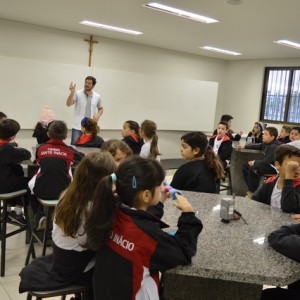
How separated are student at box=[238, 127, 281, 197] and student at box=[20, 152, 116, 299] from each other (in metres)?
3.07

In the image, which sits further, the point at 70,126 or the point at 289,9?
the point at 70,126

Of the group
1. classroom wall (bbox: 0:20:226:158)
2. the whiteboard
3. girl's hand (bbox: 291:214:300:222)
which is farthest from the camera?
classroom wall (bbox: 0:20:226:158)

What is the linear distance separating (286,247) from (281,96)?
7.72 m

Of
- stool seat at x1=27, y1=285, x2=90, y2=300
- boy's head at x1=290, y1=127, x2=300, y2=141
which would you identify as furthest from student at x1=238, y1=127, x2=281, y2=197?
stool seat at x1=27, y1=285, x2=90, y2=300

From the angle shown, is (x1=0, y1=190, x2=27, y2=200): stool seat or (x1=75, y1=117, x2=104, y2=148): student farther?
(x1=75, y1=117, x2=104, y2=148): student

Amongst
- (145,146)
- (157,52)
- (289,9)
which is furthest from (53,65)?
(289,9)

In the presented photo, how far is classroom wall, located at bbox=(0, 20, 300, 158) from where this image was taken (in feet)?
20.1

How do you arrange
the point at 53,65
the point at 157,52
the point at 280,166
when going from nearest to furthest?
the point at 280,166 → the point at 53,65 → the point at 157,52

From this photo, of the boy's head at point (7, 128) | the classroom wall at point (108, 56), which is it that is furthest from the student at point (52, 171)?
the classroom wall at point (108, 56)

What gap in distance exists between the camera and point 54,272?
5.04 ft

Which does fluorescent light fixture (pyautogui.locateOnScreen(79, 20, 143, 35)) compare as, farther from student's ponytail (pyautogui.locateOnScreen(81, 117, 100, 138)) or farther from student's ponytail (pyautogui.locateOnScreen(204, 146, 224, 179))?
student's ponytail (pyautogui.locateOnScreen(204, 146, 224, 179))

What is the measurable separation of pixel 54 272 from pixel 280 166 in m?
1.50

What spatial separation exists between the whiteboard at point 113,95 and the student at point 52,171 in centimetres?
358

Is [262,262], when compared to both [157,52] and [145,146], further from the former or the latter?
[157,52]
